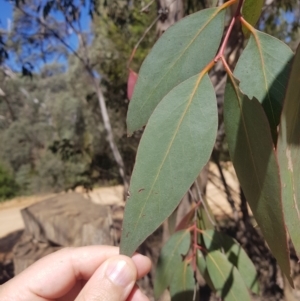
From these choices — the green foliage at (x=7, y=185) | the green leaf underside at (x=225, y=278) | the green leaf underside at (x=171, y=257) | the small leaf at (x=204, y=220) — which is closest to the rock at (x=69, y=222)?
the small leaf at (x=204, y=220)

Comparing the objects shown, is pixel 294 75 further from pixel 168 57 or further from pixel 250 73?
pixel 168 57

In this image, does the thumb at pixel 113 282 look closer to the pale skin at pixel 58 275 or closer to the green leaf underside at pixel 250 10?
the pale skin at pixel 58 275

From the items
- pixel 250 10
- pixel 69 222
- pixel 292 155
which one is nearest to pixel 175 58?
pixel 250 10

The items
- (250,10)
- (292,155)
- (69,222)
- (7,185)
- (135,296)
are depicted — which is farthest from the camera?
(7,185)

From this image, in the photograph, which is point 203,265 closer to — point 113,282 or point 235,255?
point 235,255

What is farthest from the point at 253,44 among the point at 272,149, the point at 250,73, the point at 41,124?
the point at 41,124

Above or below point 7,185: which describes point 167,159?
above
